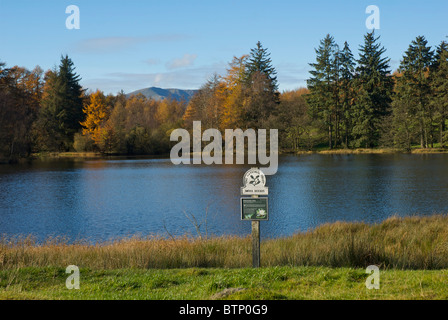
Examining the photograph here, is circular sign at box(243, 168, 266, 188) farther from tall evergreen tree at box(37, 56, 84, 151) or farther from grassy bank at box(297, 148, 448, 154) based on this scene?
tall evergreen tree at box(37, 56, 84, 151)

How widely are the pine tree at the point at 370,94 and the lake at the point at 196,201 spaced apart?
29679 mm

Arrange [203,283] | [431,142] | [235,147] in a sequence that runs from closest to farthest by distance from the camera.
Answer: [203,283] → [431,142] → [235,147]

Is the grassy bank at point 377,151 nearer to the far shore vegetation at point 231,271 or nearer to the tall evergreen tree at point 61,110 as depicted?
the tall evergreen tree at point 61,110

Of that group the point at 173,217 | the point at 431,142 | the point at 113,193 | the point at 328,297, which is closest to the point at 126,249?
the point at 328,297

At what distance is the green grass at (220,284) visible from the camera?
20.8 feet

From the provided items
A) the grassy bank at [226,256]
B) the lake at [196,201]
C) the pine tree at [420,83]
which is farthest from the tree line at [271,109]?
the grassy bank at [226,256]

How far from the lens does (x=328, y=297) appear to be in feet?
20.2

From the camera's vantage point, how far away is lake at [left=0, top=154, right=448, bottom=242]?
63.9ft

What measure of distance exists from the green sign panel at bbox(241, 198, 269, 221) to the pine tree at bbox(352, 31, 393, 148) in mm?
64423

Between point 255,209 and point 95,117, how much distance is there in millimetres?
77301

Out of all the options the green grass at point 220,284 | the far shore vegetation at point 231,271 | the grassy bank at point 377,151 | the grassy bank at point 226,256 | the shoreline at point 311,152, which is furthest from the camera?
the shoreline at point 311,152

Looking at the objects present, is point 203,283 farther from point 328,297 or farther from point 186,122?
point 186,122

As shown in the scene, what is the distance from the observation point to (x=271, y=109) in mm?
69000
